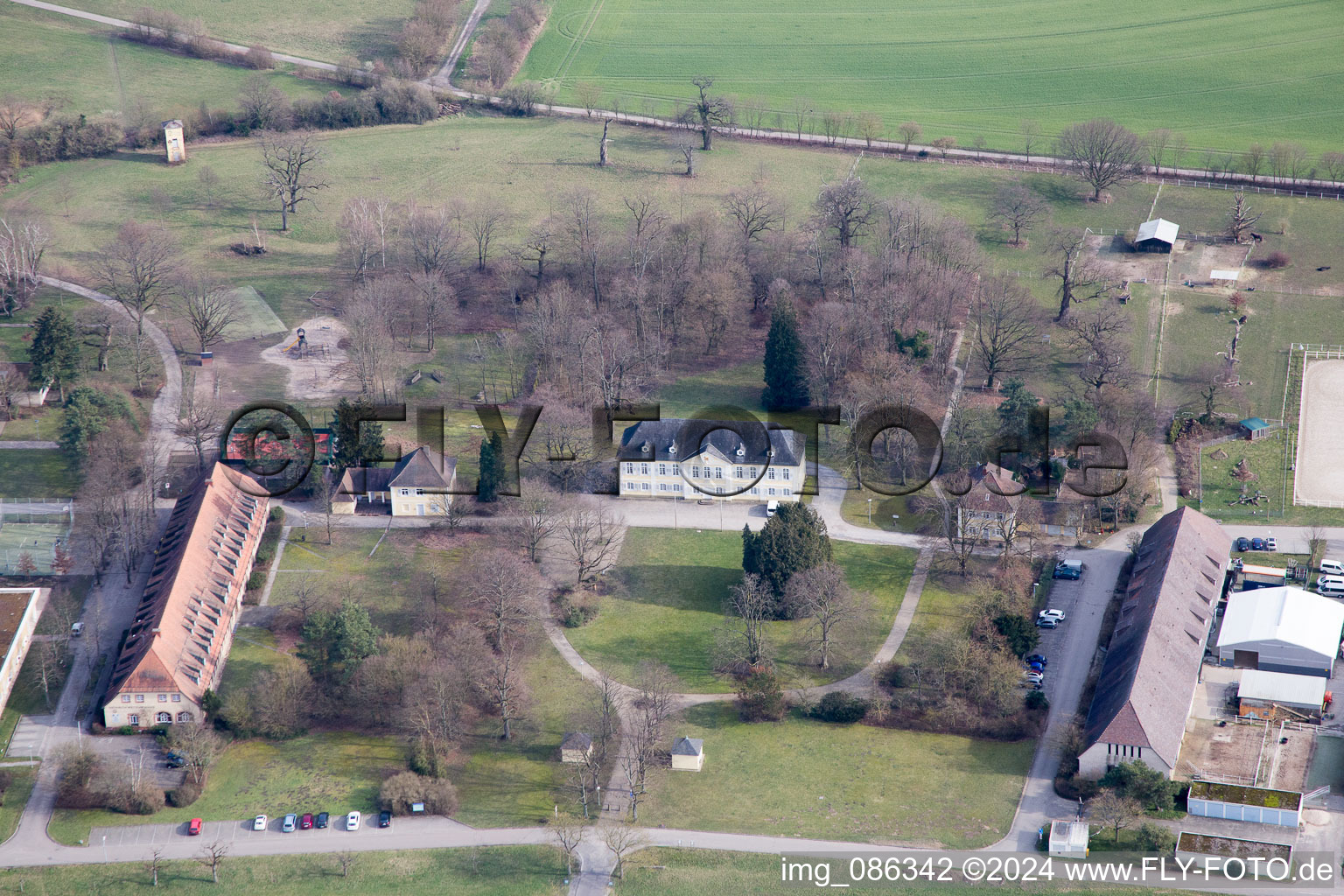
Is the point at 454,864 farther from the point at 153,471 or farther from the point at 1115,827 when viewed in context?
the point at 153,471

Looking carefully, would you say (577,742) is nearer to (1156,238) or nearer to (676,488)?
(676,488)

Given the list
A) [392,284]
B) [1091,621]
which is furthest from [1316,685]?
[392,284]

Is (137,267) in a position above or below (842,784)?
above

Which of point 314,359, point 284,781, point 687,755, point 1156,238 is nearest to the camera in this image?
A: point 284,781

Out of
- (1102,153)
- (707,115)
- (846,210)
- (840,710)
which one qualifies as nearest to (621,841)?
(840,710)

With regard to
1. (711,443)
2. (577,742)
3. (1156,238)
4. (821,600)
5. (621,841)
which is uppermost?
(1156,238)

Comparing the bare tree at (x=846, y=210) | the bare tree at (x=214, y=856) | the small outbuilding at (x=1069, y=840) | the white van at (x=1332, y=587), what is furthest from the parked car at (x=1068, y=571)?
the bare tree at (x=214, y=856)
